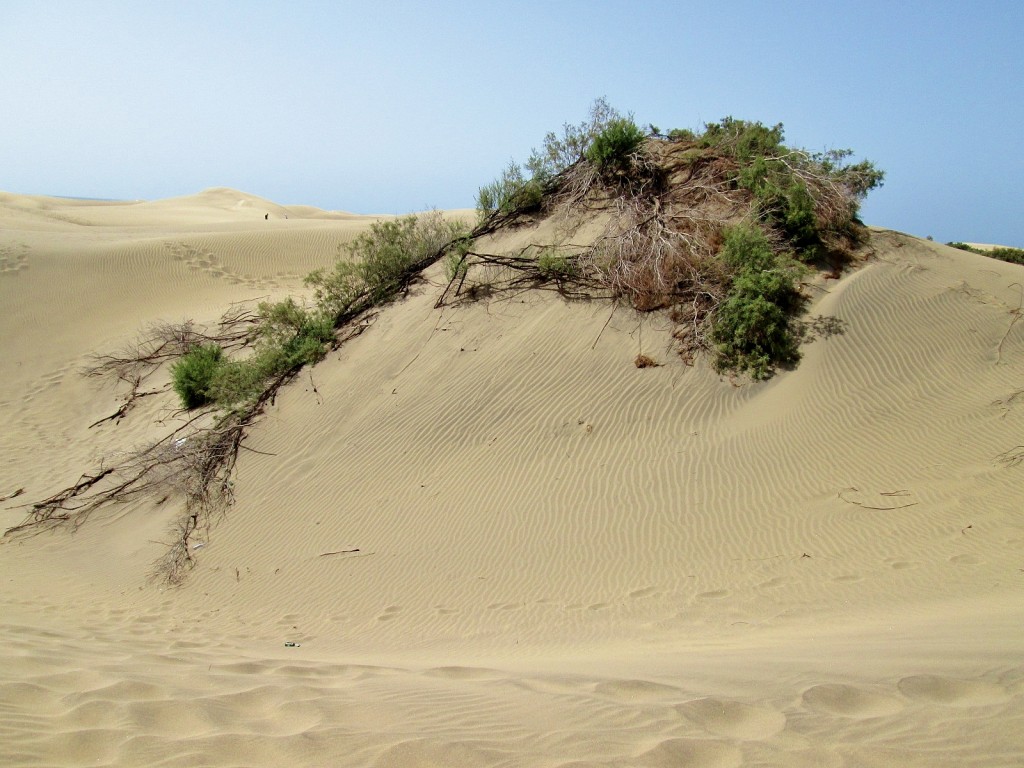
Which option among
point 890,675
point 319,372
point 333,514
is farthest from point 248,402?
point 890,675

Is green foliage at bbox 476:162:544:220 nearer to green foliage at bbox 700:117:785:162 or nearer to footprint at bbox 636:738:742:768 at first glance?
green foliage at bbox 700:117:785:162

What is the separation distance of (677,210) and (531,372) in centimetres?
429

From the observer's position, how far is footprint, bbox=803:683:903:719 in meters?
3.33

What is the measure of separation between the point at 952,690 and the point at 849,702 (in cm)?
58

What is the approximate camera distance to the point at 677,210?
11.5 metres

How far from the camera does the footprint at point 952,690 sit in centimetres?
336

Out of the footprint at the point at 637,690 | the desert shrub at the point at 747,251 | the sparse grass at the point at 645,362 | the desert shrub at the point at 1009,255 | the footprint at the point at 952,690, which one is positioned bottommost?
the footprint at the point at 637,690

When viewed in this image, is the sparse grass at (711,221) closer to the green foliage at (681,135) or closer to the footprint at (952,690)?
the green foliage at (681,135)

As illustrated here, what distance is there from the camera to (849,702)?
3.46 m

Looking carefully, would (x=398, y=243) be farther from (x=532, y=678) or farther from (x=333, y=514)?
(x=532, y=678)

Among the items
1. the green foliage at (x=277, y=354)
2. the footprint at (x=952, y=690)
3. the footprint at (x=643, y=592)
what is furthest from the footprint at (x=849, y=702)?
the green foliage at (x=277, y=354)

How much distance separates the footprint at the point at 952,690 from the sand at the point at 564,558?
20mm

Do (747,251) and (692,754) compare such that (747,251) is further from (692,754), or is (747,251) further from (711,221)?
(692,754)

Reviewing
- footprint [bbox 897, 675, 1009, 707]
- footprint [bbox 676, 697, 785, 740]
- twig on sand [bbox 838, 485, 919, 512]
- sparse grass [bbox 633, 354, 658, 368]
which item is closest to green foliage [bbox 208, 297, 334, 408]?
sparse grass [bbox 633, 354, 658, 368]
